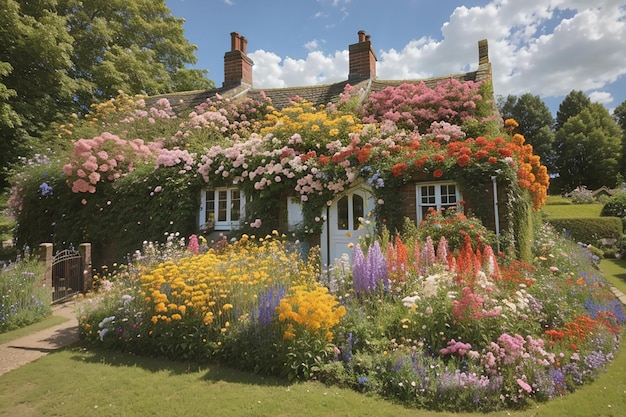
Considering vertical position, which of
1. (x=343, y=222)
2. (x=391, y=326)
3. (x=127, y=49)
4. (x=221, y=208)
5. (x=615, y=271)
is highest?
(x=127, y=49)

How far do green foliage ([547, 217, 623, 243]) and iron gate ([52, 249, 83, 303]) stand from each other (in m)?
18.5

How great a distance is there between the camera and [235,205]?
35.9ft

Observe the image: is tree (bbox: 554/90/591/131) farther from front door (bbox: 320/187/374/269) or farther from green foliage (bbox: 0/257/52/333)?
green foliage (bbox: 0/257/52/333)

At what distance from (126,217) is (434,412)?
10.1 meters

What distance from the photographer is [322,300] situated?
15.3 feet

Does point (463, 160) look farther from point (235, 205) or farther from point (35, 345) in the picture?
point (35, 345)

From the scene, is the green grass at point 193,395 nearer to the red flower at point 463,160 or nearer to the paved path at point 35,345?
the paved path at point 35,345

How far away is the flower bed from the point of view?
3.96 meters

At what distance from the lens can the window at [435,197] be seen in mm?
8523

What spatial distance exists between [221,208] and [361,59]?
9499mm

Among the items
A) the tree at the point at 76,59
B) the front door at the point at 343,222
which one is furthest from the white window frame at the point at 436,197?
the tree at the point at 76,59

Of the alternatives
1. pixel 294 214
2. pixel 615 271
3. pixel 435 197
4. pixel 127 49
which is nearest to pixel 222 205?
pixel 294 214

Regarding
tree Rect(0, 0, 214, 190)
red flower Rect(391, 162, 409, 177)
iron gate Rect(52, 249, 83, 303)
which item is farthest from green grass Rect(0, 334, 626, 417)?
tree Rect(0, 0, 214, 190)

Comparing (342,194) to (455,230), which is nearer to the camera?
(455,230)
